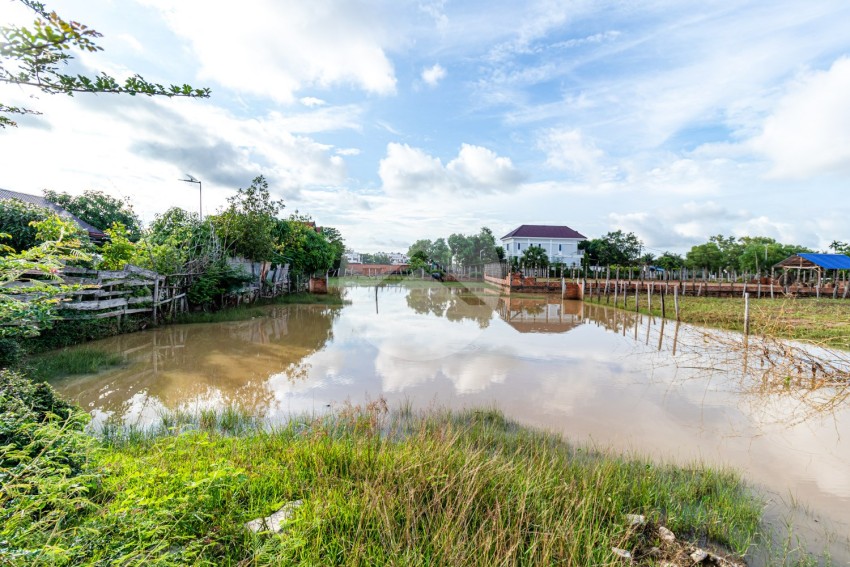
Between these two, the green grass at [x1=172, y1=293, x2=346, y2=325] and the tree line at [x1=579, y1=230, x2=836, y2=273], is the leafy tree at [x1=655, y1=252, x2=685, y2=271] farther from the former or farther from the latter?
the green grass at [x1=172, y1=293, x2=346, y2=325]

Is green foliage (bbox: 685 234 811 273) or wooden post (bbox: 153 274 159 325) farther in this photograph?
green foliage (bbox: 685 234 811 273)

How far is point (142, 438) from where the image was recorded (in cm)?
419

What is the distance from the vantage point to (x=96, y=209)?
20.4 metres

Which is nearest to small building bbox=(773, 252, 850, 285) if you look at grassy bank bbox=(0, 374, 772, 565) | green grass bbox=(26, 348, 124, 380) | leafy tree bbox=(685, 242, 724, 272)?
leafy tree bbox=(685, 242, 724, 272)

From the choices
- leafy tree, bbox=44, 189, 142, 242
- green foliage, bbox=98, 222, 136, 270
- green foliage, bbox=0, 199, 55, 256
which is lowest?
green foliage, bbox=98, 222, 136, 270

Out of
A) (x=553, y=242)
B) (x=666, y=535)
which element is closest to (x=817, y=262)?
(x=553, y=242)

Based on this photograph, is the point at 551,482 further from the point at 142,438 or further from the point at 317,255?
the point at 317,255

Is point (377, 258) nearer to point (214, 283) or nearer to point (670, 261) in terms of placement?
point (670, 261)

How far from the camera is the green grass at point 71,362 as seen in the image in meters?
6.57

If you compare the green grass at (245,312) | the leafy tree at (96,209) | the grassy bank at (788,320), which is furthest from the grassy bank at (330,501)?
the leafy tree at (96,209)

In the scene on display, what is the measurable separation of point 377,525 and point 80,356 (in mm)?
8071

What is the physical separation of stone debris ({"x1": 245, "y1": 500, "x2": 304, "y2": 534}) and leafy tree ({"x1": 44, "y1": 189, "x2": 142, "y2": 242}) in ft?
65.6

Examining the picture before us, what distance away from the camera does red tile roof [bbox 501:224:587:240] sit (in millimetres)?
53219

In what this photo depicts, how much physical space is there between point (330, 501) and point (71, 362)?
287 inches
